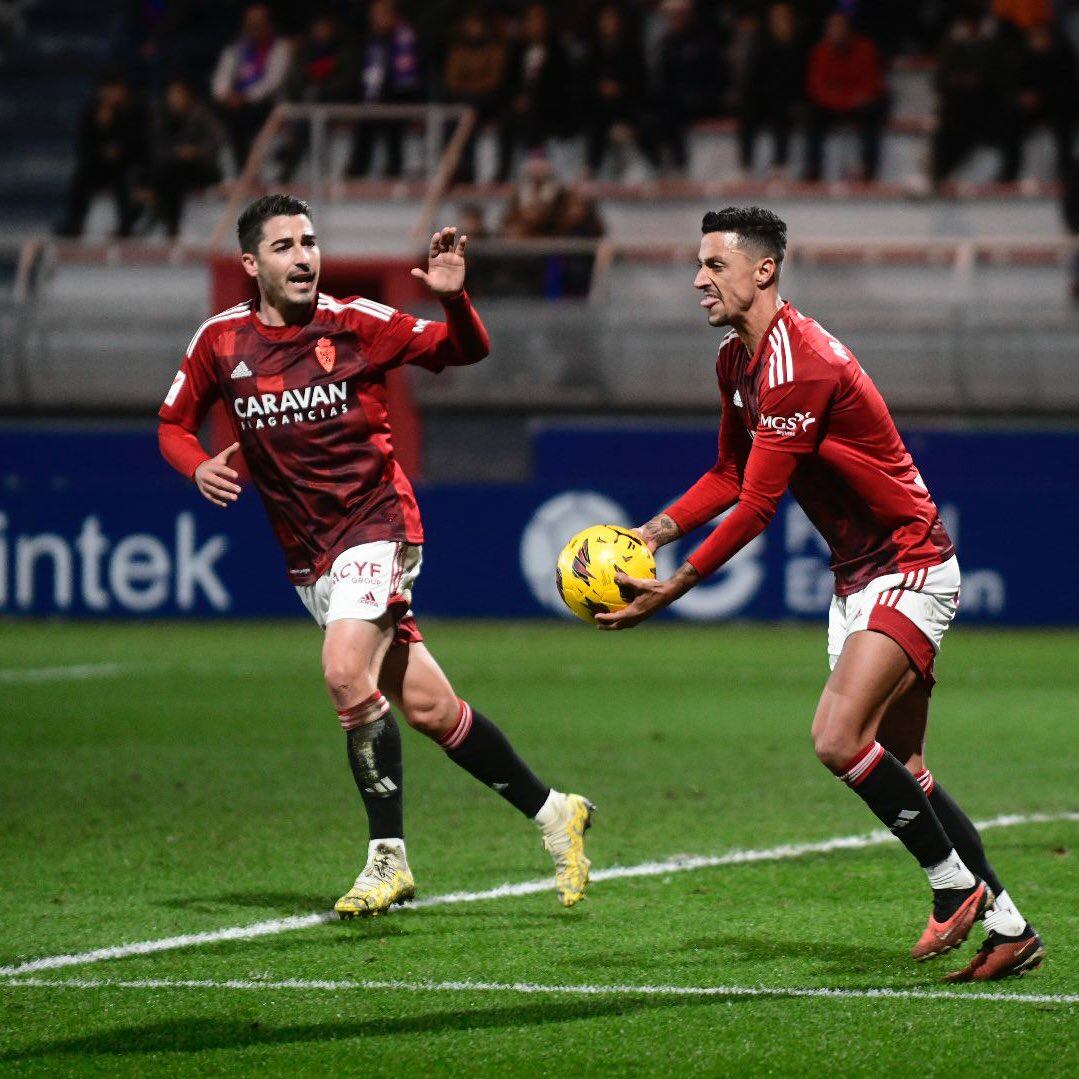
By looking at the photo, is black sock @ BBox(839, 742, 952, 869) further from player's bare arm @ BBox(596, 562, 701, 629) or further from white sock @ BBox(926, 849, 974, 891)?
player's bare arm @ BBox(596, 562, 701, 629)

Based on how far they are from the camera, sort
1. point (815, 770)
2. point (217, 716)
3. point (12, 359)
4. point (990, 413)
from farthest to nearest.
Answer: point (12, 359), point (990, 413), point (217, 716), point (815, 770)

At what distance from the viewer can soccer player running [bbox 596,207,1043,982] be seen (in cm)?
556

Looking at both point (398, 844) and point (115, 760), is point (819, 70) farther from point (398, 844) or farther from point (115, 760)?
point (398, 844)

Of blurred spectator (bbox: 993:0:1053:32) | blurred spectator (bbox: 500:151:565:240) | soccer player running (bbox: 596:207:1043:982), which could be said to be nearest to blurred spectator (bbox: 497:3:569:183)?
blurred spectator (bbox: 500:151:565:240)

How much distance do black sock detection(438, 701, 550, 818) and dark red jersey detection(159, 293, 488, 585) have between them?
0.64 m

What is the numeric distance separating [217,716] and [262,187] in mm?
10284

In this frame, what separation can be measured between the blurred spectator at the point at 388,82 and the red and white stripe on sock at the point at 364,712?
15030 millimetres

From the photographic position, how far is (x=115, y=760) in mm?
10219

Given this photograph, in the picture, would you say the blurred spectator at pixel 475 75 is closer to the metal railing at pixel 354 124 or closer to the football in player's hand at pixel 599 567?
the metal railing at pixel 354 124

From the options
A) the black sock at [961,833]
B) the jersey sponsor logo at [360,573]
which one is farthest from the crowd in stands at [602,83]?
the black sock at [961,833]

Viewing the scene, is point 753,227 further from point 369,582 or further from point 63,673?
point 63,673

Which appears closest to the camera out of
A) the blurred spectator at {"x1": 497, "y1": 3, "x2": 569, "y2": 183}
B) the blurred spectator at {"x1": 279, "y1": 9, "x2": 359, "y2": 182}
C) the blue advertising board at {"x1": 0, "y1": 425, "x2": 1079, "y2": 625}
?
the blue advertising board at {"x1": 0, "y1": 425, "x2": 1079, "y2": 625}

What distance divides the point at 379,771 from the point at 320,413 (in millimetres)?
1163

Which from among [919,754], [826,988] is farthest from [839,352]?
[826,988]
